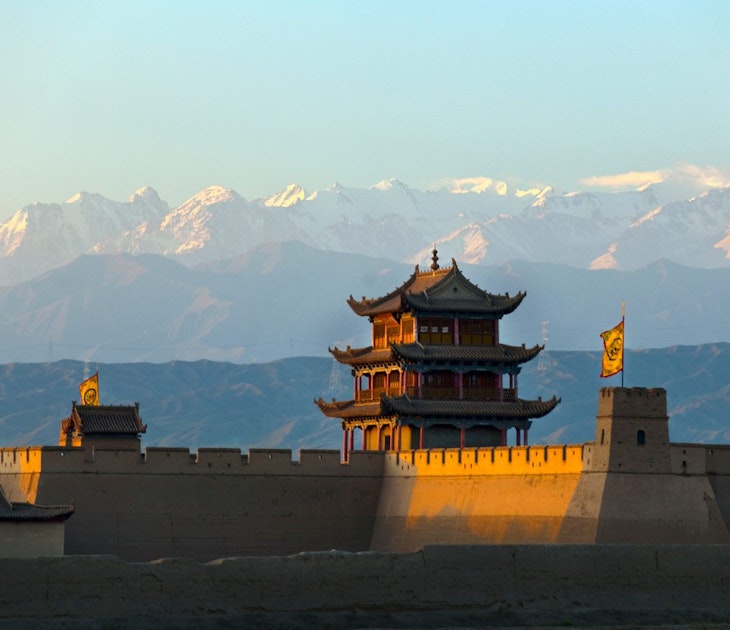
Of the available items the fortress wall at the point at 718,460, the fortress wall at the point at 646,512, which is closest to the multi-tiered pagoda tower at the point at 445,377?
the fortress wall at the point at 718,460

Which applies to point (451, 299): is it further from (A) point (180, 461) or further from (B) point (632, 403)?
(B) point (632, 403)

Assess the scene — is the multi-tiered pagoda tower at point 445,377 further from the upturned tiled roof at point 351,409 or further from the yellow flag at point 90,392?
the yellow flag at point 90,392

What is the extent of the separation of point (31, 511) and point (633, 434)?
75.2 feet

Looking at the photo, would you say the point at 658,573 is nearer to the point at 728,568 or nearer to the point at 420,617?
the point at 728,568

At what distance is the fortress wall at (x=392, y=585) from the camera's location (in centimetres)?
6025

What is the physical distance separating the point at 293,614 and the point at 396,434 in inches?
1374

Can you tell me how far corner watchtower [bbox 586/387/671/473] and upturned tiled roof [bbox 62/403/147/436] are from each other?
79.6 ft

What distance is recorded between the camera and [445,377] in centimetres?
9888

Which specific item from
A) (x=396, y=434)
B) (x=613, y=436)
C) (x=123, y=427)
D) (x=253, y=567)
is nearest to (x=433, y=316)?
(x=396, y=434)

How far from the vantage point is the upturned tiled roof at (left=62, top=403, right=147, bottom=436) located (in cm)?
9206

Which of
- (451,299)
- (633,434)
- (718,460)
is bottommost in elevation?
(718,460)

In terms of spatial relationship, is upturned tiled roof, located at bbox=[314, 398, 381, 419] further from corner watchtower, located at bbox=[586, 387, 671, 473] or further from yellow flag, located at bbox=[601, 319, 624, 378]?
corner watchtower, located at bbox=[586, 387, 671, 473]

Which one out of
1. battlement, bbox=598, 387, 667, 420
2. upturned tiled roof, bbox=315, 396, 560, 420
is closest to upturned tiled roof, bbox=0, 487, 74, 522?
battlement, bbox=598, 387, 667, 420

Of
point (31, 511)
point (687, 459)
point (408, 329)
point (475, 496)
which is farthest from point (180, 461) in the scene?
point (687, 459)
